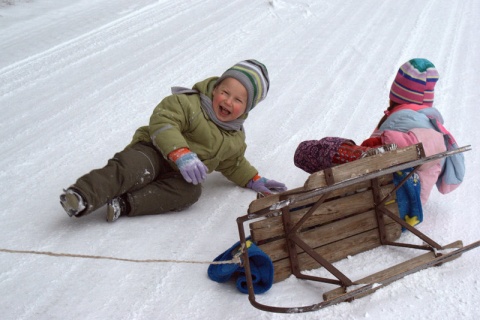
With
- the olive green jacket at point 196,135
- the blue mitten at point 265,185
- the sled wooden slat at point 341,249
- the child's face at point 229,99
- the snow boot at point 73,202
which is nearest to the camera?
the sled wooden slat at point 341,249

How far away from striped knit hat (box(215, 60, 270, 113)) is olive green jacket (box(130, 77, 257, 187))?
147 millimetres

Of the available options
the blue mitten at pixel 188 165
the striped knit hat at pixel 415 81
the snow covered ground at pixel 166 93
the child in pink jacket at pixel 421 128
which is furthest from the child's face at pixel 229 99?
the striped knit hat at pixel 415 81

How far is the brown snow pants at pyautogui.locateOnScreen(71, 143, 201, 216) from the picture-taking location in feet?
8.11

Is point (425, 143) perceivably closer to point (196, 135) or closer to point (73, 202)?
point (196, 135)

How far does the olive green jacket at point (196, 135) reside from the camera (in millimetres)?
2674

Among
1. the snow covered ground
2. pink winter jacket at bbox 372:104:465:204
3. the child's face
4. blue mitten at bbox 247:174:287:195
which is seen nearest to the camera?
the snow covered ground

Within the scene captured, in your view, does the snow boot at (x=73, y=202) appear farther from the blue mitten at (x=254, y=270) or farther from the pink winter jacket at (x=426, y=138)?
the pink winter jacket at (x=426, y=138)

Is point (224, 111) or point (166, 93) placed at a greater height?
point (224, 111)

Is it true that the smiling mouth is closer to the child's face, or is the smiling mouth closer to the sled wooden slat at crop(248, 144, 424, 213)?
the child's face

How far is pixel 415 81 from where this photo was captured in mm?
2707

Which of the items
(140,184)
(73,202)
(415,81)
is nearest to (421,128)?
(415,81)

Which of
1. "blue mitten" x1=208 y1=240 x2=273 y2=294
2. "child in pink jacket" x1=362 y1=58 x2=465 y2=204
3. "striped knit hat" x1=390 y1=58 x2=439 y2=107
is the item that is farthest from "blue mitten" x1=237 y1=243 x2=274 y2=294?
"striped knit hat" x1=390 y1=58 x2=439 y2=107

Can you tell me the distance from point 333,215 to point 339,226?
58 mm

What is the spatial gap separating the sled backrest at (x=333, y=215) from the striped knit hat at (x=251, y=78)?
2.60 ft
